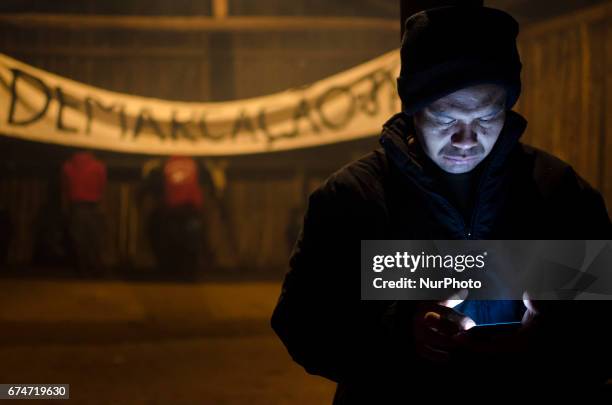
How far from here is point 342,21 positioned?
10.5 meters

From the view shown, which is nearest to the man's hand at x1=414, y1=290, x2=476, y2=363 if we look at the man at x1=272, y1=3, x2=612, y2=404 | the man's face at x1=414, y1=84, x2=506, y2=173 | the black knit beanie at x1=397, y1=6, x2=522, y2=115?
the man at x1=272, y1=3, x2=612, y2=404

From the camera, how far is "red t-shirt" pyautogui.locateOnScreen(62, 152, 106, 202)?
1044 centimetres

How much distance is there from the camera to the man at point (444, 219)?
5.07 ft

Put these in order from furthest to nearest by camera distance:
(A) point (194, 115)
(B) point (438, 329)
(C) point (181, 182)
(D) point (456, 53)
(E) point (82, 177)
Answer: (C) point (181, 182) → (E) point (82, 177) → (A) point (194, 115) → (D) point (456, 53) → (B) point (438, 329)

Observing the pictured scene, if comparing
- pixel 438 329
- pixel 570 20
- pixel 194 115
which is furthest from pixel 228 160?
pixel 438 329

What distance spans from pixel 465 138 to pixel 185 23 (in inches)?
370

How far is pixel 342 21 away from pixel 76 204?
15.2 feet

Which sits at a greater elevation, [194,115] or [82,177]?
[194,115]

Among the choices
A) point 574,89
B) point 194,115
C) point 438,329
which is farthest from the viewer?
point 194,115

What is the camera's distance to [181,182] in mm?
10617

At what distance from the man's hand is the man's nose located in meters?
0.36

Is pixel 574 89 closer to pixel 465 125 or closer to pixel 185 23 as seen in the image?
pixel 185 23

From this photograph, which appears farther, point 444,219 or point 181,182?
point 181,182

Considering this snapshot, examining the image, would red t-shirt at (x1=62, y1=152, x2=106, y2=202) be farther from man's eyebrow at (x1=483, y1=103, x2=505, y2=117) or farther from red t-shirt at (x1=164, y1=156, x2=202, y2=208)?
man's eyebrow at (x1=483, y1=103, x2=505, y2=117)
